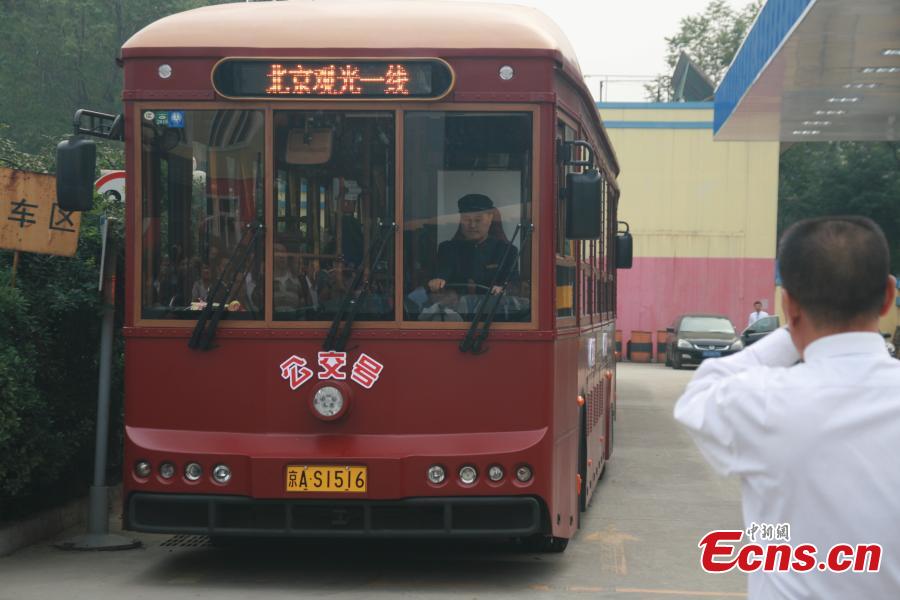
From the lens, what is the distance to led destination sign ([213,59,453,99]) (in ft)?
26.7

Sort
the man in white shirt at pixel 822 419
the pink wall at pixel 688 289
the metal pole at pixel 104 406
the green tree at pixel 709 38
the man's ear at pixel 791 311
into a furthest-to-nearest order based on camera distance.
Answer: the green tree at pixel 709 38
the pink wall at pixel 688 289
the metal pole at pixel 104 406
the man's ear at pixel 791 311
the man in white shirt at pixel 822 419

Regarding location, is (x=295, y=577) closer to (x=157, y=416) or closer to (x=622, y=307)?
(x=157, y=416)

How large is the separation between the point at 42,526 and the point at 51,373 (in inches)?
42.8

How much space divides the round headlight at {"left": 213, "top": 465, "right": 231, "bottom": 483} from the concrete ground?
657 millimetres

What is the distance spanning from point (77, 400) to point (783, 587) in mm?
8683

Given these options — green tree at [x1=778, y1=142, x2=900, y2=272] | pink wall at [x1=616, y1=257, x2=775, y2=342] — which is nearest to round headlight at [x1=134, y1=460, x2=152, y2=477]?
pink wall at [x1=616, y1=257, x2=775, y2=342]

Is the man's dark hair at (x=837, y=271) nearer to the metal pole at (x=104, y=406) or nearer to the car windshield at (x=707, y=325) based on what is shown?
the metal pole at (x=104, y=406)

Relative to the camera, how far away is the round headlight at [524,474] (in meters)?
8.05

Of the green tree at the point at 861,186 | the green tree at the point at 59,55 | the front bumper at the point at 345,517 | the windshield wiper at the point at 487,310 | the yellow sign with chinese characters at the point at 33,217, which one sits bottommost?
the front bumper at the point at 345,517

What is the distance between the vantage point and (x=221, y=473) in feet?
26.4

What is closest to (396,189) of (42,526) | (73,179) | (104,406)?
(73,179)

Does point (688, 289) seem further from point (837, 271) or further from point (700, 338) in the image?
point (837, 271)

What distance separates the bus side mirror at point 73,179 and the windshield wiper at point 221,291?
0.87 meters

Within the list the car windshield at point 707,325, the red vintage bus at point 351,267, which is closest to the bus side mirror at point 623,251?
the red vintage bus at point 351,267
